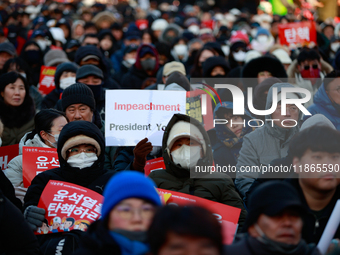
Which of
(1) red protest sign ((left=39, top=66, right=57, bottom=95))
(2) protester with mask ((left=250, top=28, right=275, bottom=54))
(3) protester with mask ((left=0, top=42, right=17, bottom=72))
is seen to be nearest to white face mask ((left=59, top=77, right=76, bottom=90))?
(1) red protest sign ((left=39, top=66, right=57, bottom=95))

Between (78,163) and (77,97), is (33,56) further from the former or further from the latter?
(78,163)

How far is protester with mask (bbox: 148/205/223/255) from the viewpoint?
252cm

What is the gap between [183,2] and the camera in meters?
25.3

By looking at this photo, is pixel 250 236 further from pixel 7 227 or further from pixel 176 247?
pixel 7 227

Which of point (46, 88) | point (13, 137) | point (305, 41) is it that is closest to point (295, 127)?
point (13, 137)

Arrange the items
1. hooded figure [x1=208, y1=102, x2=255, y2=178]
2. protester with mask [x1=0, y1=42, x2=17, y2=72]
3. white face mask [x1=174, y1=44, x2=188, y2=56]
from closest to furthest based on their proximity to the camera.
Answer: hooded figure [x1=208, y1=102, x2=255, y2=178], protester with mask [x1=0, y1=42, x2=17, y2=72], white face mask [x1=174, y1=44, x2=188, y2=56]

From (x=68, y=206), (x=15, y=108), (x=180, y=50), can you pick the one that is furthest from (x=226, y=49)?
(x=68, y=206)

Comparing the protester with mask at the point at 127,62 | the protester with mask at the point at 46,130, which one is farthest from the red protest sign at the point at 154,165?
the protester with mask at the point at 127,62

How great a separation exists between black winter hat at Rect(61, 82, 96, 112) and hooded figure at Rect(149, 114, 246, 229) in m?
1.86

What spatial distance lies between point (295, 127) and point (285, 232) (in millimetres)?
2335

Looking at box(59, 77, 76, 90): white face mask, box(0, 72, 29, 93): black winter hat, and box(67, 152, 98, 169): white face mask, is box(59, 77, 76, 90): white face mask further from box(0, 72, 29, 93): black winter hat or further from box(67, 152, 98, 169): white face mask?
box(67, 152, 98, 169): white face mask

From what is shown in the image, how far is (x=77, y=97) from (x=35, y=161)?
1.28 meters

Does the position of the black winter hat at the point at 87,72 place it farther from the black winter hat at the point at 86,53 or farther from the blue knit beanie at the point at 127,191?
the blue knit beanie at the point at 127,191

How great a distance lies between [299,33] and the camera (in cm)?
1141
